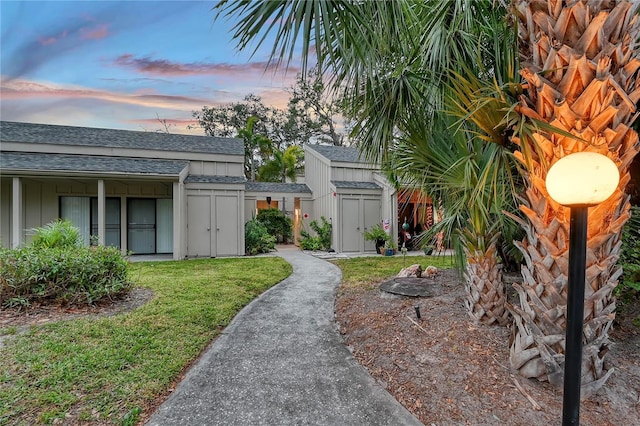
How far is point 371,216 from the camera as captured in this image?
13.6 m

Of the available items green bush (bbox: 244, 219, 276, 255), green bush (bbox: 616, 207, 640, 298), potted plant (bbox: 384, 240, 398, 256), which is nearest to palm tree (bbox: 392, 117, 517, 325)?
green bush (bbox: 616, 207, 640, 298)

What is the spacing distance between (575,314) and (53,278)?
21.4 feet

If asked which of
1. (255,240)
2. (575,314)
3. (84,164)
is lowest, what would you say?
(255,240)

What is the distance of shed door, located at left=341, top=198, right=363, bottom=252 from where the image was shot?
13203mm

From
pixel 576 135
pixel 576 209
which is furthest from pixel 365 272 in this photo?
→ pixel 576 209

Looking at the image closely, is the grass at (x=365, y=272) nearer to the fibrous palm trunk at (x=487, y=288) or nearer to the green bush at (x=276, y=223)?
the fibrous palm trunk at (x=487, y=288)

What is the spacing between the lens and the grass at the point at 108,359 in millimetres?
2494

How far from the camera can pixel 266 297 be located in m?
6.00

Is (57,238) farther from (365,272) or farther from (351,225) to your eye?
(351,225)

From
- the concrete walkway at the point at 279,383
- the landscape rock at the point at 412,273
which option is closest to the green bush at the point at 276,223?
the landscape rock at the point at 412,273

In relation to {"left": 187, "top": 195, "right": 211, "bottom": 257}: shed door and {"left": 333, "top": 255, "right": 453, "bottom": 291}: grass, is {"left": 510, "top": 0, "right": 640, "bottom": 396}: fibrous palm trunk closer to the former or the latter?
{"left": 333, "top": 255, "right": 453, "bottom": 291}: grass

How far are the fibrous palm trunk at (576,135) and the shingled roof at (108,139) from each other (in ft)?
41.5


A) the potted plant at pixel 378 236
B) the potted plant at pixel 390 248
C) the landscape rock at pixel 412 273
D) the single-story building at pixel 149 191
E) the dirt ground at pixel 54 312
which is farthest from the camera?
the potted plant at pixel 378 236

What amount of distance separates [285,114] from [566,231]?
86.5 ft
